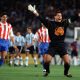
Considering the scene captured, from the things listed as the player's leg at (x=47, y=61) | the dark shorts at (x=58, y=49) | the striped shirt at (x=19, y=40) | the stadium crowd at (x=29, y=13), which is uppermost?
the stadium crowd at (x=29, y=13)

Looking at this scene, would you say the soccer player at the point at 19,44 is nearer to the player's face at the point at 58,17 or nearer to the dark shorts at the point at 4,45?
the dark shorts at the point at 4,45

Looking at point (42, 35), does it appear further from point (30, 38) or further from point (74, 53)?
point (74, 53)

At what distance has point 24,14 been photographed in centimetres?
3609

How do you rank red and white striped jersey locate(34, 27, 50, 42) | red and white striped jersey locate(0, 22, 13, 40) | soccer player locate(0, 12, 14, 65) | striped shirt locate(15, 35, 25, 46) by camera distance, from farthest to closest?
striped shirt locate(15, 35, 25, 46) < red and white striped jersey locate(34, 27, 50, 42) < red and white striped jersey locate(0, 22, 13, 40) < soccer player locate(0, 12, 14, 65)

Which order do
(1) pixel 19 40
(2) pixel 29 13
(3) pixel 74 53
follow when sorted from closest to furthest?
(1) pixel 19 40
(3) pixel 74 53
(2) pixel 29 13

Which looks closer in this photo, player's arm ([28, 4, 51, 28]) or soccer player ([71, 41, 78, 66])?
player's arm ([28, 4, 51, 28])

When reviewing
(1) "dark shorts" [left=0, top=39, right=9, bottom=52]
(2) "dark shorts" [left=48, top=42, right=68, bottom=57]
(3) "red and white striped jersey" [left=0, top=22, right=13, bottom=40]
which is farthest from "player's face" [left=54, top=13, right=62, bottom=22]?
(3) "red and white striped jersey" [left=0, top=22, right=13, bottom=40]

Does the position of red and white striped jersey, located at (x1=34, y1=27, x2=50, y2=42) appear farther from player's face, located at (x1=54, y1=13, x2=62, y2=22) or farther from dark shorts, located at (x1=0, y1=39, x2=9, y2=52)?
player's face, located at (x1=54, y1=13, x2=62, y2=22)

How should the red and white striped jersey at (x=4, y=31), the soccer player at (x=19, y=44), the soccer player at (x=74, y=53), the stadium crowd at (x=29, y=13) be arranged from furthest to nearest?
the stadium crowd at (x=29, y=13)
the soccer player at (x=74, y=53)
the soccer player at (x=19, y=44)
the red and white striped jersey at (x=4, y=31)

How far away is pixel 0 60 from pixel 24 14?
1424cm

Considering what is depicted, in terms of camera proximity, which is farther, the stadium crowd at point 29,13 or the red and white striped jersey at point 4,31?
the stadium crowd at point 29,13

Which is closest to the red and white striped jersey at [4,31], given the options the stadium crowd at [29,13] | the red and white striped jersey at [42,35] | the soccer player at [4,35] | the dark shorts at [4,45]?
the soccer player at [4,35]

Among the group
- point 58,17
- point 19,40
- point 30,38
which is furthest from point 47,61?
point 19,40

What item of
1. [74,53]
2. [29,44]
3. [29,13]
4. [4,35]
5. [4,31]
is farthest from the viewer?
[29,13]
